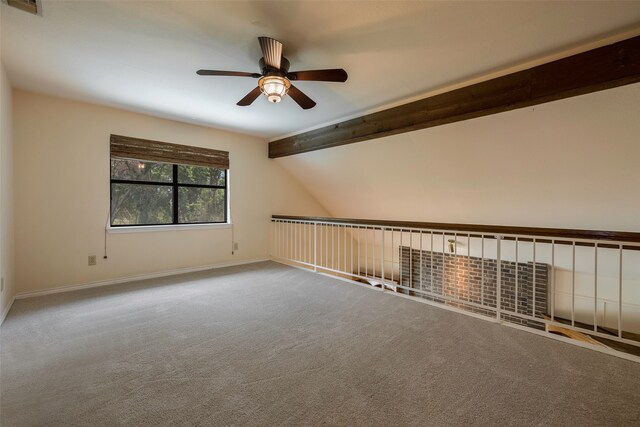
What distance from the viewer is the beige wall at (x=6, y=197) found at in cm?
253

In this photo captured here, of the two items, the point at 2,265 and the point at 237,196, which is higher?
the point at 237,196

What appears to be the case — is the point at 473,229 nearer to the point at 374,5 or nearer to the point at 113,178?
the point at 374,5

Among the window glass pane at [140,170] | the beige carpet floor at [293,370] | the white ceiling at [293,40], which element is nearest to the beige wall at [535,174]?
the white ceiling at [293,40]

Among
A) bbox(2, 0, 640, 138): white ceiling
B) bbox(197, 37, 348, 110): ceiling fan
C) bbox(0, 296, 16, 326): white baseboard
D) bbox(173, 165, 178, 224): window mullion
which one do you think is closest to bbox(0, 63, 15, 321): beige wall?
bbox(0, 296, 16, 326): white baseboard

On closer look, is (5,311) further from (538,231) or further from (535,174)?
(535,174)

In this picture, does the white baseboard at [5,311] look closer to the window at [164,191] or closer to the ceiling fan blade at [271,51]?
the window at [164,191]

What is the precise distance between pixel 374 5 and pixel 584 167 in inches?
109

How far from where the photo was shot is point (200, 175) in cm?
448

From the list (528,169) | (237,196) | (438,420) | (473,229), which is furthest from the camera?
(237,196)

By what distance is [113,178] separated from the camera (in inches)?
146

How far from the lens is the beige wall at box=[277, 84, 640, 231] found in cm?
250

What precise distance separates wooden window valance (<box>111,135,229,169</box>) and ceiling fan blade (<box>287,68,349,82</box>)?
2.80 metres

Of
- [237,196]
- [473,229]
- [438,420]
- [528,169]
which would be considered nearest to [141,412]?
[438,420]

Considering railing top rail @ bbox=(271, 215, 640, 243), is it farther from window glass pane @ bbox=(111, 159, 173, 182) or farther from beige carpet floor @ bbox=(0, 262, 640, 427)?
window glass pane @ bbox=(111, 159, 173, 182)
